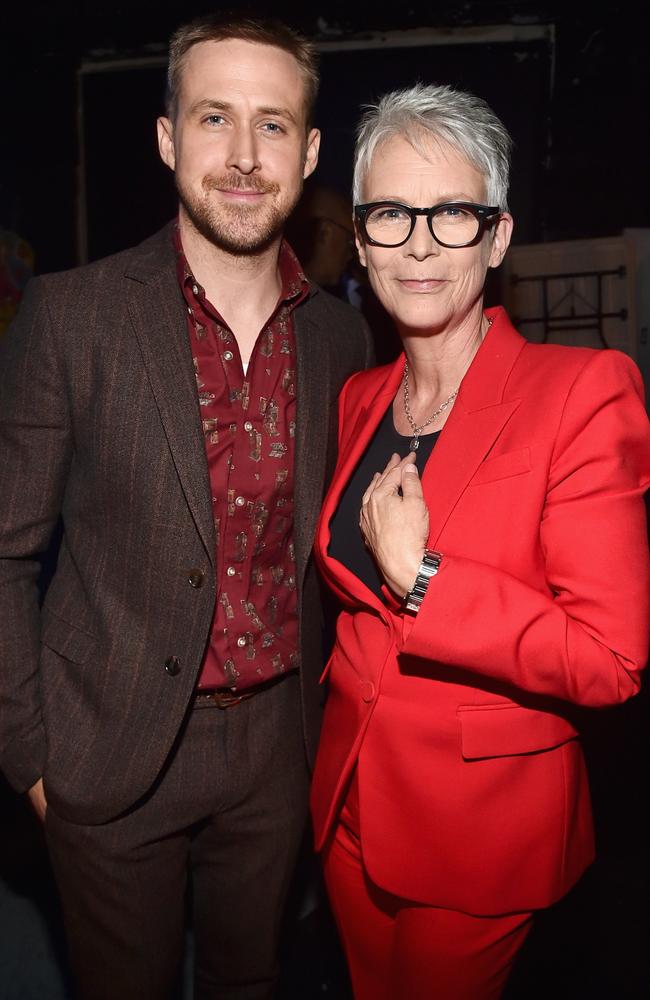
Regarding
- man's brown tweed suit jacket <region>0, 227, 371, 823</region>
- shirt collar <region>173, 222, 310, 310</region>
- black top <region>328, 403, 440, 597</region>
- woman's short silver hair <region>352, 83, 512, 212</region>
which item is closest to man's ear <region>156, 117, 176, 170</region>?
shirt collar <region>173, 222, 310, 310</region>

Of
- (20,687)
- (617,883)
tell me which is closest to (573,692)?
(20,687)

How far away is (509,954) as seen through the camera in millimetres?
1534

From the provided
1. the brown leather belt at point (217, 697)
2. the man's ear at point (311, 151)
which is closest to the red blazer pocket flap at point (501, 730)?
the brown leather belt at point (217, 697)

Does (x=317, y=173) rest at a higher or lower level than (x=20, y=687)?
higher

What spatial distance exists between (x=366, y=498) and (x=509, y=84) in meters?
2.80

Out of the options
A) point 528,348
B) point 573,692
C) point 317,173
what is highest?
point 317,173

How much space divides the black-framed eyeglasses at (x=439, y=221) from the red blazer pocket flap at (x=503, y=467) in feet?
1.47

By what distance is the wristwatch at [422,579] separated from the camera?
4.44 ft

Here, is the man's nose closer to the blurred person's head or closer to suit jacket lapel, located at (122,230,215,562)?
suit jacket lapel, located at (122,230,215,562)

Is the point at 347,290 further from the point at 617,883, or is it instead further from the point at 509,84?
the point at 617,883

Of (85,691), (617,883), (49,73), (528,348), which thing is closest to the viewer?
(528,348)

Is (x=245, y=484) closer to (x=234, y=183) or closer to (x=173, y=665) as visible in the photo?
(x=173, y=665)

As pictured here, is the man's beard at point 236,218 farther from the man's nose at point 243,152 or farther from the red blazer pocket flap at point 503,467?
the red blazer pocket flap at point 503,467

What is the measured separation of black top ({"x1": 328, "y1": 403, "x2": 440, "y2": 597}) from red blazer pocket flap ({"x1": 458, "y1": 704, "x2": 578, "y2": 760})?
12.6 inches
